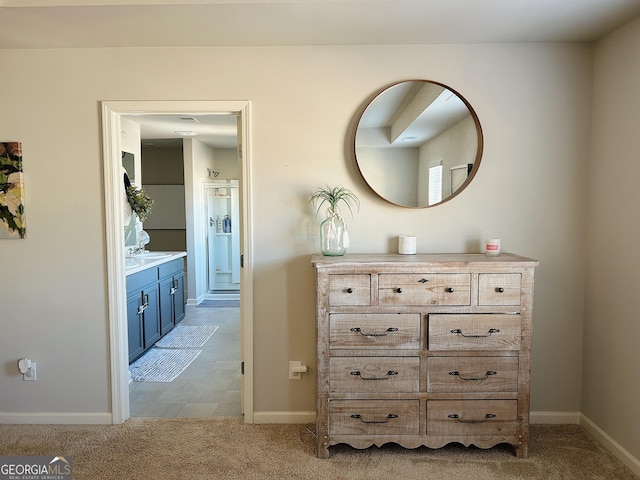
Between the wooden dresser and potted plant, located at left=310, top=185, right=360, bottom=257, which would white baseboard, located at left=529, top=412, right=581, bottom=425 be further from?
potted plant, located at left=310, top=185, right=360, bottom=257

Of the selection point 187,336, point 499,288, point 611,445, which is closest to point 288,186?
point 499,288

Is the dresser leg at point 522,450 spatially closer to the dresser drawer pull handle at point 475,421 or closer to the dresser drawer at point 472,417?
the dresser drawer at point 472,417

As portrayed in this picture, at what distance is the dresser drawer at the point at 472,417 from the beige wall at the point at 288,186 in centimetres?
53

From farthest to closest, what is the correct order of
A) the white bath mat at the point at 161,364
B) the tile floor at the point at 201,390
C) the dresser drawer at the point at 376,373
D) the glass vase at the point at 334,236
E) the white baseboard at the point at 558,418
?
1. the white bath mat at the point at 161,364
2. the tile floor at the point at 201,390
3. the white baseboard at the point at 558,418
4. the glass vase at the point at 334,236
5. the dresser drawer at the point at 376,373

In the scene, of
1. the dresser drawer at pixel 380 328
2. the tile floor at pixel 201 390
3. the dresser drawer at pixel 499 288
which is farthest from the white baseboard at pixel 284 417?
the dresser drawer at pixel 499 288

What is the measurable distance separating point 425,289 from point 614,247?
1113 millimetres

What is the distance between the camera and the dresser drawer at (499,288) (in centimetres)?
236

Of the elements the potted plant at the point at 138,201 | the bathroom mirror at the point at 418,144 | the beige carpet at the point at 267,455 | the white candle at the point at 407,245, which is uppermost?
the bathroom mirror at the point at 418,144

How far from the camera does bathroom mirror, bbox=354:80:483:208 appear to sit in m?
2.69

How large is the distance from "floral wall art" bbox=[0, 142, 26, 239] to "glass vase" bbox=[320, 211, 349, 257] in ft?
6.16

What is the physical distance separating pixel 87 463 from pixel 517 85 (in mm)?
3268

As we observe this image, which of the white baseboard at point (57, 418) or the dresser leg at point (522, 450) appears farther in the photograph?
the white baseboard at point (57, 418)

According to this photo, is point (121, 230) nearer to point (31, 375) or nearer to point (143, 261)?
point (31, 375)

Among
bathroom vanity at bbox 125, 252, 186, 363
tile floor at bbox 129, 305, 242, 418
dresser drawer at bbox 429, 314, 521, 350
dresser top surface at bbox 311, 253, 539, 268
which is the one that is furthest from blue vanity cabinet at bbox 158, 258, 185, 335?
dresser drawer at bbox 429, 314, 521, 350
